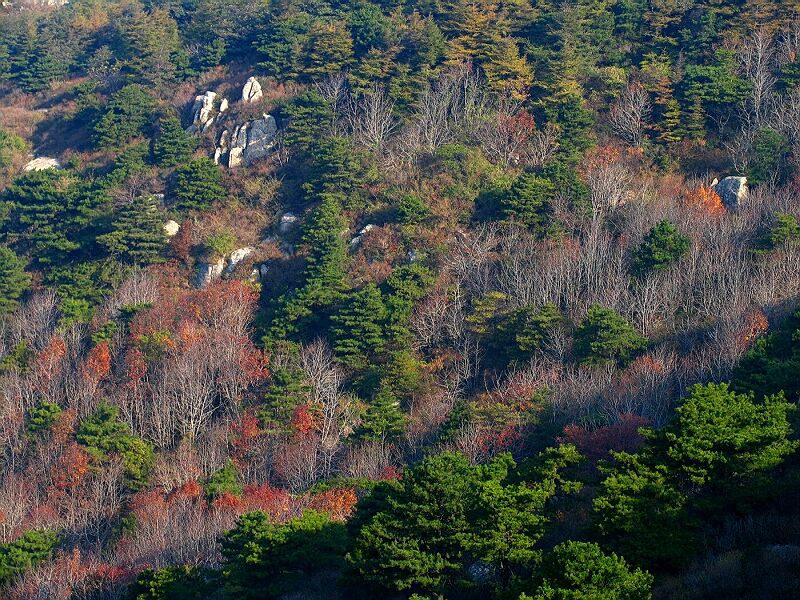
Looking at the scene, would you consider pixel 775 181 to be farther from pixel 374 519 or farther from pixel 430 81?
pixel 374 519

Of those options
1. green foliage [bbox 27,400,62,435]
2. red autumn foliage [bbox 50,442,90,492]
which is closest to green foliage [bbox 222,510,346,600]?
red autumn foliage [bbox 50,442,90,492]

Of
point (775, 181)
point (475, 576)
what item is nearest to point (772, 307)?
point (775, 181)

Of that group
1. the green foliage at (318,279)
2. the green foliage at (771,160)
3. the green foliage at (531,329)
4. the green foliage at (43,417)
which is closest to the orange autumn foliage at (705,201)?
the green foliage at (771,160)

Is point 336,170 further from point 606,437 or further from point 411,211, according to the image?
point 606,437

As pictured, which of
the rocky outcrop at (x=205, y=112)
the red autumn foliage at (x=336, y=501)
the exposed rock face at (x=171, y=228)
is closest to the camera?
the red autumn foliage at (x=336, y=501)

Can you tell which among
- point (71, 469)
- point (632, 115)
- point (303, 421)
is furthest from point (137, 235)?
point (632, 115)

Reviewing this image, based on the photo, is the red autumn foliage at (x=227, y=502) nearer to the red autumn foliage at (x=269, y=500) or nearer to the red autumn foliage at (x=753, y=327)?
the red autumn foliage at (x=269, y=500)
